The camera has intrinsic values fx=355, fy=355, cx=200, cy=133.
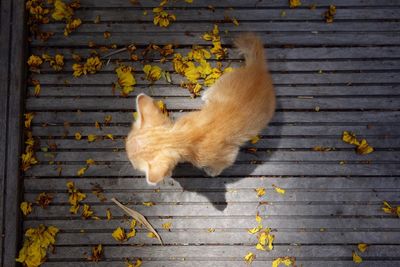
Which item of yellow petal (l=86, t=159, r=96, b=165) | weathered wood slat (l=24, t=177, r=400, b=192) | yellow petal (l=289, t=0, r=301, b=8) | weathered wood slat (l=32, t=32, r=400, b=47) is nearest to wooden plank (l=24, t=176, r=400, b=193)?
weathered wood slat (l=24, t=177, r=400, b=192)

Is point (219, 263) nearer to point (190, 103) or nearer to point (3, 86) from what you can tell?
point (190, 103)

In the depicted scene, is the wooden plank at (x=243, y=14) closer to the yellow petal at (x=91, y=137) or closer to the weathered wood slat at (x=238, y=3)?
the weathered wood slat at (x=238, y=3)

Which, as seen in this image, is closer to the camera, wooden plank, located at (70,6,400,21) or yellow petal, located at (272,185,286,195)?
yellow petal, located at (272,185,286,195)

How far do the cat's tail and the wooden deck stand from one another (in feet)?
0.53

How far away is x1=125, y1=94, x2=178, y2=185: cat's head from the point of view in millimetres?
1726

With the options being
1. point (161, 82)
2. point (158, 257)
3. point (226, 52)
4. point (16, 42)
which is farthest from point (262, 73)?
point (16, 42)

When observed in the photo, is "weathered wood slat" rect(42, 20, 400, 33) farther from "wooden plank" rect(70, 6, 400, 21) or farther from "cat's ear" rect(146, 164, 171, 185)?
"cat's ear" rect(146, 164, 171, 185)

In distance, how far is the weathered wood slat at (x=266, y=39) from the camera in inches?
96.4

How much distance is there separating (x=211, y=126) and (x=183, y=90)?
625 mm

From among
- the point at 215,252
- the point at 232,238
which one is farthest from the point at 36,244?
the point at 232,238

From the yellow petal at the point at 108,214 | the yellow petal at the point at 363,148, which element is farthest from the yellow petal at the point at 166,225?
the yellow petal at the point at 363,148

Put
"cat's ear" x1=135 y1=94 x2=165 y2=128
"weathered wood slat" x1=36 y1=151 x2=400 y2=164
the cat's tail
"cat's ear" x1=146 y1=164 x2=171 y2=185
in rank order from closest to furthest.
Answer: "cat's ear" x1=146 y1=164 x2=171 y2=185, "cat's ear" x1=135 y1=94 x2=165 y2=128, the cat's tail, "weathered wood slat" x1=36 y1=151 x2=400 y2=164

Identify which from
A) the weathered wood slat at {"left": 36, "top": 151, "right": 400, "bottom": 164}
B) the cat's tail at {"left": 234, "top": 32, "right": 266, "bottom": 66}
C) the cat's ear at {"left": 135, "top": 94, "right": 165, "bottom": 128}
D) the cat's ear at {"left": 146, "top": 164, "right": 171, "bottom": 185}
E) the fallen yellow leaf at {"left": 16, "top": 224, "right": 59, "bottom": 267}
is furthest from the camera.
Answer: the weathered wood slat at {"left": 36, "top": 151, "right": 400, "bottom": 164}

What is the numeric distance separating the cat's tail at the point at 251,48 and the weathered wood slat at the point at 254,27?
0.59 ft
